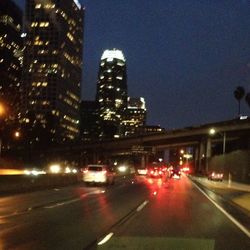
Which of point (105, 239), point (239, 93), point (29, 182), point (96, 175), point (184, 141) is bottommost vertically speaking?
point (105, 239)

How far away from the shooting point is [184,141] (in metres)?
138

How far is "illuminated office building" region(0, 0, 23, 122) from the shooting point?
100750mm

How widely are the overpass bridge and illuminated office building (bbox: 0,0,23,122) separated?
3043 centimetres

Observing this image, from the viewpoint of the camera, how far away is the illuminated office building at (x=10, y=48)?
10075 centimetres

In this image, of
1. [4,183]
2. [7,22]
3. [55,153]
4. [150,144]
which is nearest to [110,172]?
[4,183]

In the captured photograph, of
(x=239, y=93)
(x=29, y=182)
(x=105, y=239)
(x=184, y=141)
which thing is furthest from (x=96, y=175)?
(x=239, y=93)

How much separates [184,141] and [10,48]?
4365 cm

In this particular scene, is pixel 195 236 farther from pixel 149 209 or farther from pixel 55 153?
pixel 55 153

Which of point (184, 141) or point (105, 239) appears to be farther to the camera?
point (184, 141)

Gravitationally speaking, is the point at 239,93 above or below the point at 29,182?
above

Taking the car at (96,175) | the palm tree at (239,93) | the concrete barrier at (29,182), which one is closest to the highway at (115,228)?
the concrete barrier at (29,182)

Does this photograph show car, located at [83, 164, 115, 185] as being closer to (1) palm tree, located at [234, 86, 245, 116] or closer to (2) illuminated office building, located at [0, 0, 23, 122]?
(2) illuminated office building, located at [0, 0, 23, 122]

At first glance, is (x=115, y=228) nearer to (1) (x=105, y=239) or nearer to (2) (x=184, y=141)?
(1) (x=105, y=239)

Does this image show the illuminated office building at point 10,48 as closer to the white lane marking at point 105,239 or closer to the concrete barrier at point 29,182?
the concrete barrier at point 29,182
